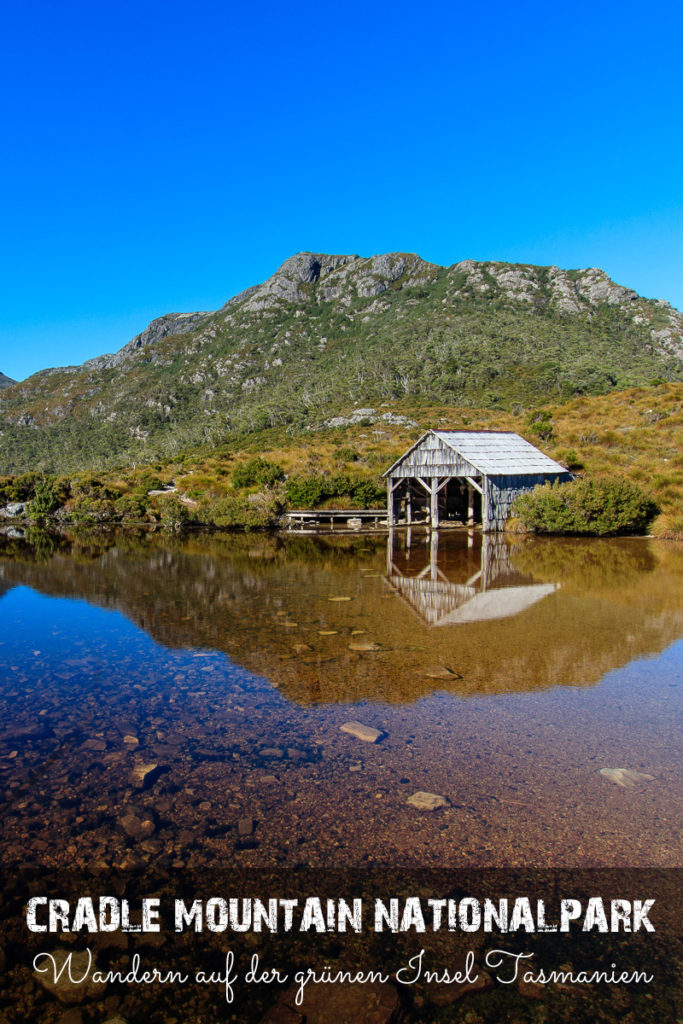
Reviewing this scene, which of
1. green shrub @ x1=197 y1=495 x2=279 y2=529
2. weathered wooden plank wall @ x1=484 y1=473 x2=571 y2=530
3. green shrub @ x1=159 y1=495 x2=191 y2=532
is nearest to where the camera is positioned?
weathered wooden plank wall @ x1=484 y1=473 x2=571 y2=530

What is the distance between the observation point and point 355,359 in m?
95.2

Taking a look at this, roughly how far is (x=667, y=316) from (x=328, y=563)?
336 feet

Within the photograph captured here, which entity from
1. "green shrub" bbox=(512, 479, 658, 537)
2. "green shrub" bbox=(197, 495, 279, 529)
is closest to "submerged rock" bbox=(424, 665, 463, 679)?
"green shrub" bbox=(512, 479, 658, 537)

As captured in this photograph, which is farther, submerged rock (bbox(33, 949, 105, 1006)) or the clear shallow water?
the clear shallow water

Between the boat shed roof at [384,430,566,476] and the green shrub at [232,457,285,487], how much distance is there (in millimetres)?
9776

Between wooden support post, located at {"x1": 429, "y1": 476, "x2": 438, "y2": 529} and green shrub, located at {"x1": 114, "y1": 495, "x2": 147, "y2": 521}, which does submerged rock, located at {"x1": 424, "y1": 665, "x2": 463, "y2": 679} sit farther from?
green shrub, located at {"x1": 114, "y1": 495, "x2": 147, "y2": 521}

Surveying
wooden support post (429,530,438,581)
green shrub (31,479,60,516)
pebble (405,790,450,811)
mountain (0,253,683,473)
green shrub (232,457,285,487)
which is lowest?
pebble (405,790,450,811)

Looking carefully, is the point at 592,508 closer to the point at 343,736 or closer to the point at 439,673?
the point at 439,673

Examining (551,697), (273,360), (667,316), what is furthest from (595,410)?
(273,360)

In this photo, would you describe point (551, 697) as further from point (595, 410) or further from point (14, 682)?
point (595, 410)

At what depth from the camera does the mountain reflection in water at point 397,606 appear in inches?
304

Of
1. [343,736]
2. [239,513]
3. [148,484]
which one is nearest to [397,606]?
[343,736]

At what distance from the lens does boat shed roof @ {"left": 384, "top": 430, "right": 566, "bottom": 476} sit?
25.9 m

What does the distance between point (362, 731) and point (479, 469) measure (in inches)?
814
